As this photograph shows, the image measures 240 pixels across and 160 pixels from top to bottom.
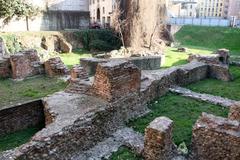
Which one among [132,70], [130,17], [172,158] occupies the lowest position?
[172,158]

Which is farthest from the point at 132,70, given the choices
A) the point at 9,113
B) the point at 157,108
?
the point at 9,113

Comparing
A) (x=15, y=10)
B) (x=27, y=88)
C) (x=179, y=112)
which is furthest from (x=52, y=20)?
(x=179, y=112)

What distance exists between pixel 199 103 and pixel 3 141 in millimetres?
7335

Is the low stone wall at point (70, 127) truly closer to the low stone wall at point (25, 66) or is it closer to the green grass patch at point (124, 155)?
the green grass patch at point (124, 155)

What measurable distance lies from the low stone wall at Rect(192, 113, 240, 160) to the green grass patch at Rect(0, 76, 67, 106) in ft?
20.4

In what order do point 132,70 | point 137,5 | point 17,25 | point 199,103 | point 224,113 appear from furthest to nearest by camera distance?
point 17,25, point 137,5, point 199,103, point 224,113, point 132,70

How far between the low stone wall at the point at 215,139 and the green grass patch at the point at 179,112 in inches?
24.3

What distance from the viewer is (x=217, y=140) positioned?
6.93m

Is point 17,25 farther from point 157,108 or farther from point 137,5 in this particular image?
point 157,108

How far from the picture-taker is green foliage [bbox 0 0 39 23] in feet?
74.5

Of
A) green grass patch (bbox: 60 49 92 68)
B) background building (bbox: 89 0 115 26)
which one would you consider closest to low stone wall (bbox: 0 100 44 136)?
green grass patch (bbox: 60 49 92 68)

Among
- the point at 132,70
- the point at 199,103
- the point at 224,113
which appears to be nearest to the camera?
the point at 132,70

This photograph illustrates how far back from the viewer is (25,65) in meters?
13.9

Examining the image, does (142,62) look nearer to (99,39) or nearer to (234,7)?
(99,39)
